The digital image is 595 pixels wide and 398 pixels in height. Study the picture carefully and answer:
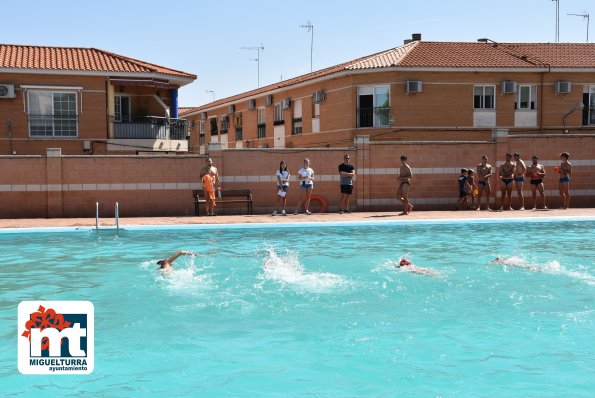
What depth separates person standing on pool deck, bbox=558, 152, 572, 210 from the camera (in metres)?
21.8

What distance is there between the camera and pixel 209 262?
1290cm

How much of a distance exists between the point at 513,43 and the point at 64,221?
1017 inches

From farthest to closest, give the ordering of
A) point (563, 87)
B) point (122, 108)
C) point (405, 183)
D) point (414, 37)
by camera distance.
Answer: point (414, 37) → point (563, 87) → point (122, 108) → point (405, 183)

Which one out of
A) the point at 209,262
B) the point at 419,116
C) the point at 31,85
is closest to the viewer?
the point at 209,262

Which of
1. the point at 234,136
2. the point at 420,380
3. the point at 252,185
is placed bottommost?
the point at 420,380

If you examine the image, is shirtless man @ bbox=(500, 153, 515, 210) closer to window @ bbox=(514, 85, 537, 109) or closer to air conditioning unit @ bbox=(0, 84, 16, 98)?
window @ bbox=(514, 85, 537, 109)

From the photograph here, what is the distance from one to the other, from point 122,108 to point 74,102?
2930 millimetres

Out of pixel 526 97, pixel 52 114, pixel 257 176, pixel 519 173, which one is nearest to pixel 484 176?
pixel 519 173

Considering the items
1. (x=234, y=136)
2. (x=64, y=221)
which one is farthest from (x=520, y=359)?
(x=234, y=136)

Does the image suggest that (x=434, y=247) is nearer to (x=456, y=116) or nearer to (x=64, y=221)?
(x=64, y=221)

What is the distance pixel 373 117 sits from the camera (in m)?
31.5

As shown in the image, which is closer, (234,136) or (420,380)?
(420,380)

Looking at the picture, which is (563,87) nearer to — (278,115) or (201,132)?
(278,115)

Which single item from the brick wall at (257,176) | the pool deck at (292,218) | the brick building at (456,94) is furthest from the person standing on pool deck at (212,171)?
the brick building at (456,94)
